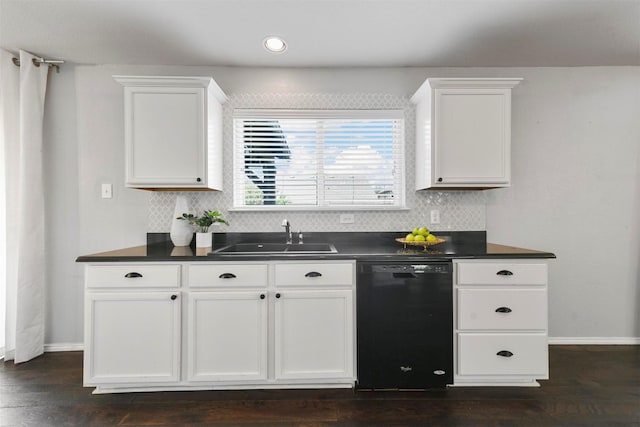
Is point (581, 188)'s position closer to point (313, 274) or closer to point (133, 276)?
point (313, 274)

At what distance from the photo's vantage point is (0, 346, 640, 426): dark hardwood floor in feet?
5.56

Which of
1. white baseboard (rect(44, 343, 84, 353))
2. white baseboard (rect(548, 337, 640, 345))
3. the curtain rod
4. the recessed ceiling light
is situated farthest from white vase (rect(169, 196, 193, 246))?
white baseboard (rect(548, 337, 640, 345))

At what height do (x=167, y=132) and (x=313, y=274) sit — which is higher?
(x=167, y=132)

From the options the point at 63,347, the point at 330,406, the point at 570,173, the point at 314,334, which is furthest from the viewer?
the point at 570,173

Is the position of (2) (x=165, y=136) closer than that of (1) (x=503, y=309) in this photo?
No

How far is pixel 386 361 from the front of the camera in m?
1.88

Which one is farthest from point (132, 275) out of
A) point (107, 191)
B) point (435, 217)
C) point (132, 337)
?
point (435, 217)

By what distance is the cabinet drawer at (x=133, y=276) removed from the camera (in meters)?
1.87

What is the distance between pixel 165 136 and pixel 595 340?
385 centimetres

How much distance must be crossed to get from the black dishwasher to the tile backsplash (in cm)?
77

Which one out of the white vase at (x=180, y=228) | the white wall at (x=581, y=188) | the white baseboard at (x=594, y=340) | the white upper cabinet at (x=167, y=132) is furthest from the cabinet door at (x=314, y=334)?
the white baseboard at (x=594, y=340)

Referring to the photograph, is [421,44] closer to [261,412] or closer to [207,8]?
[207,8]

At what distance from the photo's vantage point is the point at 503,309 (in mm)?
1924

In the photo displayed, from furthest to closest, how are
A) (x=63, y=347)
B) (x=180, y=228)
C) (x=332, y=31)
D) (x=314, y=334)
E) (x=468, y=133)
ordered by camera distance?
(x=63, y=347) < (x=180, y=228) < (x=468, y=133) < (x=332, y=31) < (x=314, y=334)
